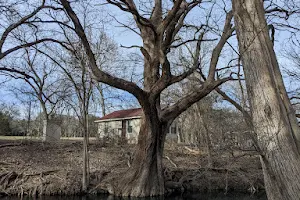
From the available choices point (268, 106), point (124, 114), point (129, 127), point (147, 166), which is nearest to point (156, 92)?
point (147, 166)

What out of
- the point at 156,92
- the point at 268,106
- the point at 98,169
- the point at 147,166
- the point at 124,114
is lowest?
the point at 98,169

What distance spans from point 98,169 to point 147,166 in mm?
4381

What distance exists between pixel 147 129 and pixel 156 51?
285 cm

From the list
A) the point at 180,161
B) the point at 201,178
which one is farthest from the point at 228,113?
the point at 201,178

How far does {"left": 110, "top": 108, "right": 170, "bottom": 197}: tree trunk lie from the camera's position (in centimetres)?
1094

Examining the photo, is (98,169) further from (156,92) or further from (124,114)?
(124,114)

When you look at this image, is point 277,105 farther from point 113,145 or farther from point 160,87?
point 113,145

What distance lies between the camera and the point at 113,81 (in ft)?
27.4

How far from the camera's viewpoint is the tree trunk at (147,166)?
35.9 ft

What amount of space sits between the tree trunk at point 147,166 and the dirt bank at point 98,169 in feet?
5.43

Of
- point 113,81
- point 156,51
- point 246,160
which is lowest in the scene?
point 246,160

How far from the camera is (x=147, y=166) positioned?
11.1m

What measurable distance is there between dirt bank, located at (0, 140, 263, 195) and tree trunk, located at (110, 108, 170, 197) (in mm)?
1654

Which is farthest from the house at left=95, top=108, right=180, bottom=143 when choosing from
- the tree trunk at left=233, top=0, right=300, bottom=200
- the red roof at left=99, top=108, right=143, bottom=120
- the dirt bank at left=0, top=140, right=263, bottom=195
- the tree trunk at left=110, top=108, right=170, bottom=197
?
the tree trunk at left=233, top=0, right=300, bottom=200
